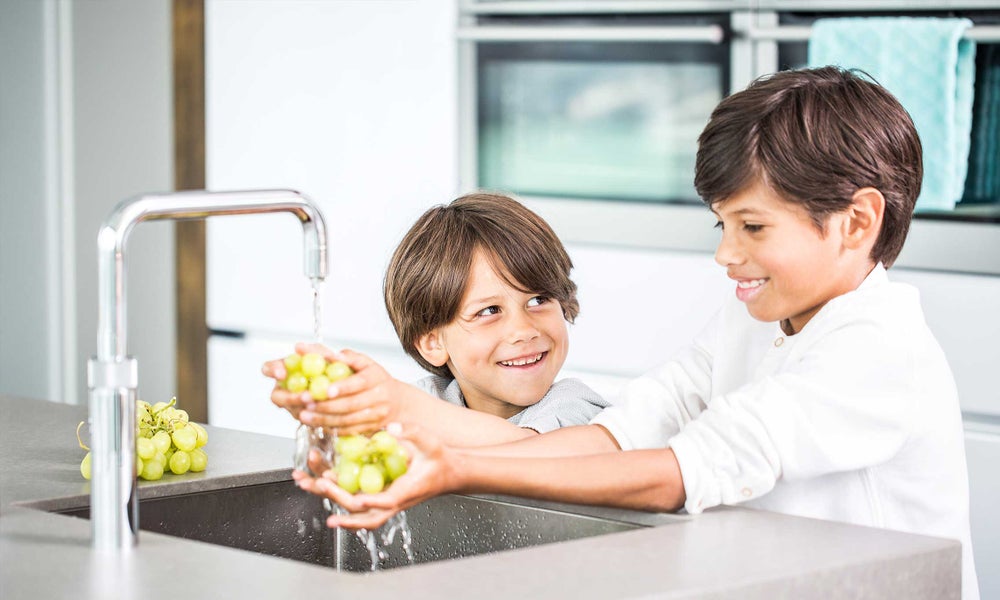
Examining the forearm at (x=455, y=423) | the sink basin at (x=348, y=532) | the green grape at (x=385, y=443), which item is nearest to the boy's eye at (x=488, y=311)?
the forearm at (x=455, y=423)

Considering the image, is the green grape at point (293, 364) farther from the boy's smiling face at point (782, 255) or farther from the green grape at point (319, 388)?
the boy's smiling face at point (782, 255)

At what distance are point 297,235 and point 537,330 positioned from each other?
1.71 metres

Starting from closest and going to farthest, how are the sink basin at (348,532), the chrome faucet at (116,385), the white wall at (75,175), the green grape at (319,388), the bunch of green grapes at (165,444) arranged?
the chrome faucet at (116,385) → the green grape at (319,388) → the sink basin at (348,532) → the bunch of green grapes at (165,444) → the white wall at (75,175)

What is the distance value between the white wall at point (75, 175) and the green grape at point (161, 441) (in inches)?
89.3

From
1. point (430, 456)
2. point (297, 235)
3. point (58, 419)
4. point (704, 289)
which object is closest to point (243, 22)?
point (297, 235)

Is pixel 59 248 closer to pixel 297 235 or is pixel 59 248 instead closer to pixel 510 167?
pixel 297 235

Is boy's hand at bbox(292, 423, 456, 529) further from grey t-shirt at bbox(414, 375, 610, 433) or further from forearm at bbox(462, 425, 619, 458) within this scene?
grey t-shirt at bbox(414, 375, 610, 433)

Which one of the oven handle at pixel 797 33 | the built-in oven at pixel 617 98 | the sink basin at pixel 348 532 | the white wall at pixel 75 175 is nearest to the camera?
the sink basin at pixel 348 532

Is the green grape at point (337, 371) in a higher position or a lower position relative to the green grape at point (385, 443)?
higher

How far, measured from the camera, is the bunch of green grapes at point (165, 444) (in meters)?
1.37

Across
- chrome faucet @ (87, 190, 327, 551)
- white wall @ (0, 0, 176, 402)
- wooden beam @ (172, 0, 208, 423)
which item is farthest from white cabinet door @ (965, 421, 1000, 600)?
white wall @ (0, 0, 176, 402)

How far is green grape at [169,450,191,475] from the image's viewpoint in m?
1.41

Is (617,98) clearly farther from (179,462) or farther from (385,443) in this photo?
(385,443)

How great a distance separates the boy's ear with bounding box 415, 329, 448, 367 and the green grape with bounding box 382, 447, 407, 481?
0.72 meters
